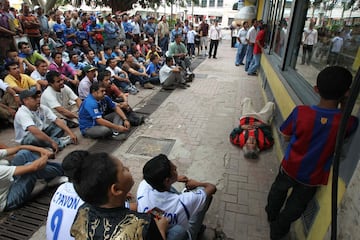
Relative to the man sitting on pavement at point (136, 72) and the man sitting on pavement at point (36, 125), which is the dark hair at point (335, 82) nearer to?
the man sitting on pavement at point (36, 125)

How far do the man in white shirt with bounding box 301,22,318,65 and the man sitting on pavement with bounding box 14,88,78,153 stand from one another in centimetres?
390

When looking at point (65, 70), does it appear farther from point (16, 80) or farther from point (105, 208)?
point (105, 208)

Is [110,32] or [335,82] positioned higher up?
[335,82]

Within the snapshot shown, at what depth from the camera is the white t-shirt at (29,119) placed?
11.0 ft

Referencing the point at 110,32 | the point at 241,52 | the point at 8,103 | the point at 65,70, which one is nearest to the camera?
the point at 8,103

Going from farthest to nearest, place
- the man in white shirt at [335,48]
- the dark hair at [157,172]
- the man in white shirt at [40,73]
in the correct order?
the man in white shirt at [40,73] → the man in white shirt at [335,48] → the dark hair at [157,172]

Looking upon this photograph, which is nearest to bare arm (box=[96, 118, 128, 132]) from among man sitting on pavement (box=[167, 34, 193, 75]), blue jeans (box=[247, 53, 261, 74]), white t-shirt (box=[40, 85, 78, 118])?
white t-shirt (box=[40, 85, 78, 118])

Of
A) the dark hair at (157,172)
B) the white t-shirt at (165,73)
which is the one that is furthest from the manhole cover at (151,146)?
the white t-shirt at (165,73)

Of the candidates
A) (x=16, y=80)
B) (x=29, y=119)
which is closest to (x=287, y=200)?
(x=29, y=119)

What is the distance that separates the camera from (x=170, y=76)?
7129 mm

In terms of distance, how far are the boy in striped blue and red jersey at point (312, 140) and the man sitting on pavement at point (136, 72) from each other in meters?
5.71

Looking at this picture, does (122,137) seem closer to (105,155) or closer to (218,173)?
(218,173)

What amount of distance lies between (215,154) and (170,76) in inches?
149

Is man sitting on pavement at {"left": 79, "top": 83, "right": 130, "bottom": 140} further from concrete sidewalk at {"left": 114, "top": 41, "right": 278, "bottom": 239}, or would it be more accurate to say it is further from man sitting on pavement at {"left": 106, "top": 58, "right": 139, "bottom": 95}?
man sitting on pavement at {"left": 106, "top": 58, "right": 139, "bottom": 95}
